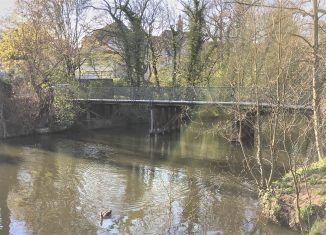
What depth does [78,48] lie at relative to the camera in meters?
38.8

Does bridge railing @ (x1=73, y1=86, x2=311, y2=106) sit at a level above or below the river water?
above

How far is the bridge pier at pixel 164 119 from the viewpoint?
109 ft

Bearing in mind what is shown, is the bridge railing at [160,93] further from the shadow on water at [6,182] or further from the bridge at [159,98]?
the shadow on water at [6,182]

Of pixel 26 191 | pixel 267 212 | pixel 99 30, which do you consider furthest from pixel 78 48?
pixel 267 212

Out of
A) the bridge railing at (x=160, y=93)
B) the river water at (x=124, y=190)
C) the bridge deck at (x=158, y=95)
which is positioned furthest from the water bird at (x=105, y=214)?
the bridge railing at (x=160, y=93)

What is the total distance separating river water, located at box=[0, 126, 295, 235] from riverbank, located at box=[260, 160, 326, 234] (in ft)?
1.50

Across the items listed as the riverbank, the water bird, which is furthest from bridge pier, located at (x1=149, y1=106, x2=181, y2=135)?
the riverbank

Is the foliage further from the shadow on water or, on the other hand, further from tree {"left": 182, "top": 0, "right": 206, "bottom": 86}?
tree {"left": 182, "top": 0, "right": 206, "bottom": 86}

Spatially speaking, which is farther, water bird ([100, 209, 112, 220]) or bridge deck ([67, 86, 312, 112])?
bridge deck ([67, 86, 312, 112])

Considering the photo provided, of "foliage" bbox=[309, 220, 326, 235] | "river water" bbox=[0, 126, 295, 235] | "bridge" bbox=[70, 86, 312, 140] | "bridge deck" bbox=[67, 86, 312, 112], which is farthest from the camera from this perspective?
"bridge" bbox=[70, 86, 312, 140]

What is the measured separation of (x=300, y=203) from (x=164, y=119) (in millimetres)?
23751

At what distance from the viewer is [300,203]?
Result: 11.8m

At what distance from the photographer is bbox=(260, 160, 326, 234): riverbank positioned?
11.0m

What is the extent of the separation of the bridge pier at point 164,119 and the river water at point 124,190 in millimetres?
4956
